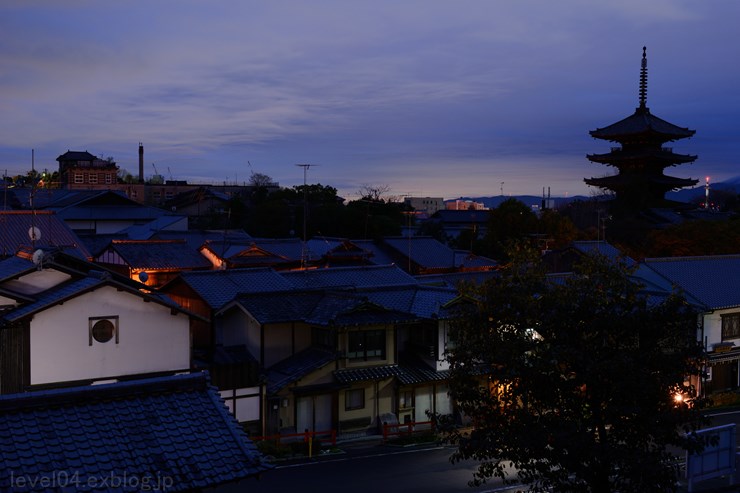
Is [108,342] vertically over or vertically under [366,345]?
over

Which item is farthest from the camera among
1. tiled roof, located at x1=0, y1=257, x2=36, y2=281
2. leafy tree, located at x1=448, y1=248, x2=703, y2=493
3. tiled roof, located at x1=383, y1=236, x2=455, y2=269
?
tiled roof, located at x1=383, y1=236, x2=455, y2=269

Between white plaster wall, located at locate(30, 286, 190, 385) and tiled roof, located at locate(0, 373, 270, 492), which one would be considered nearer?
→ tiled roof, located at locate(0, 373, 270, 492)

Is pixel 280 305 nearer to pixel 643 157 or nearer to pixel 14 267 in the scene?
pixel 14 267

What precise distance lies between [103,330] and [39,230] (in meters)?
14.5

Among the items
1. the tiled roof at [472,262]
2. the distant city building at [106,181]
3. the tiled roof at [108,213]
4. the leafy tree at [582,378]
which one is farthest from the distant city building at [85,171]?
the leafy tree at [582,378]

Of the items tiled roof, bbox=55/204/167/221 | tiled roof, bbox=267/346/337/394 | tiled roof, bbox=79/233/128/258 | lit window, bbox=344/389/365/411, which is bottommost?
lit window, bbox=344/389/365/411

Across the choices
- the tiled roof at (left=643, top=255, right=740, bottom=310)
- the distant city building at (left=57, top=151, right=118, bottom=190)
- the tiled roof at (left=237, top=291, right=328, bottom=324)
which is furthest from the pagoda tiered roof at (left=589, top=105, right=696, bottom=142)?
the distant city building at (left=57, top=151, right=118, bottom=190)

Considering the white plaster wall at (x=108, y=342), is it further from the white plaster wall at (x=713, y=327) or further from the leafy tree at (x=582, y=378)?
the white plaster wall at (x=713, y=327)

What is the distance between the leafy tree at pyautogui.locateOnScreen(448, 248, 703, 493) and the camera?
1153cm

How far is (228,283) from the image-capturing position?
29312 millimetres

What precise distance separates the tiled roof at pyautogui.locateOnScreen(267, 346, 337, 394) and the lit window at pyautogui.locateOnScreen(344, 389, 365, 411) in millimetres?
1540

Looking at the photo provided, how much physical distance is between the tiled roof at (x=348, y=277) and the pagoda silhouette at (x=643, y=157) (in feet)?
107

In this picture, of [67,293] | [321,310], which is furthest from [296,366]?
[67,293]

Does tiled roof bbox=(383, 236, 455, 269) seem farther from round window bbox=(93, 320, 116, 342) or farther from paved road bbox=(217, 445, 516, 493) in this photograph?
round window bbox=(93, 320, 116, 342)
